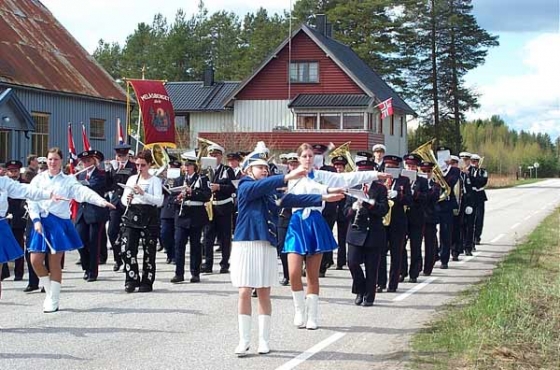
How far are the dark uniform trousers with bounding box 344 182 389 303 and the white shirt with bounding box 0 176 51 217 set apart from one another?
3794 millimetres

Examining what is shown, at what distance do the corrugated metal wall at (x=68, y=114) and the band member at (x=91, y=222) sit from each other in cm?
1398

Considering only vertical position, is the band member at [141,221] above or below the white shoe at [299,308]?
above

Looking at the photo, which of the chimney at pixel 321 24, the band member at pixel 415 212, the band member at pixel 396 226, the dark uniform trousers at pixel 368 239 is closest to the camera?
the dark uniform trousers at pixel 368 239

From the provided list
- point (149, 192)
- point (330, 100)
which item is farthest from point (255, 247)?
point (330, 100)

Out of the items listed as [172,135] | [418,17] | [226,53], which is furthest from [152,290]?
[226,53]

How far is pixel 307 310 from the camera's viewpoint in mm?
9406

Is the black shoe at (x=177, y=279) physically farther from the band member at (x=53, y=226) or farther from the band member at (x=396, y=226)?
the band member at (x=396, y=226)

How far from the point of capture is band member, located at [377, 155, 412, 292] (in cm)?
1188

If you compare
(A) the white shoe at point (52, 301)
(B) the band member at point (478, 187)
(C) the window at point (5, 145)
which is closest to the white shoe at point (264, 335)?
(A) the white shoe at point (52, 301)

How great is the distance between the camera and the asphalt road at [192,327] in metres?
7.80

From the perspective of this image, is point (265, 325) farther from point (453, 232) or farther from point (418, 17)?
point (418, 17)

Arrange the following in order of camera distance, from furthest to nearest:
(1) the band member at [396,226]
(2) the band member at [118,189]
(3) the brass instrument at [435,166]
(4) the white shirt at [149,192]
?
(2) the band member at [118,189], (3) the brass instrument at [435,166], (1) the band member at [396,226], (4) the white shirt at [149,192]

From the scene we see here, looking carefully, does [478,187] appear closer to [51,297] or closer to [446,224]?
[446,224]

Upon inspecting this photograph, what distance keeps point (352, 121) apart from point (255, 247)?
38.3 metres
